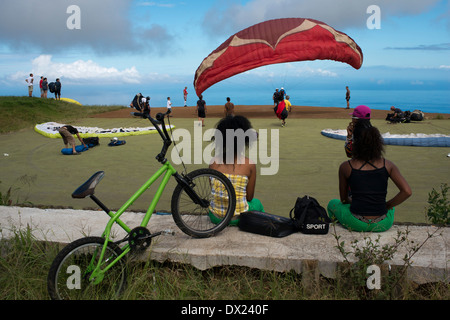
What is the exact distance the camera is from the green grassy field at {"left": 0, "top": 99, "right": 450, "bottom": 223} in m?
7.41

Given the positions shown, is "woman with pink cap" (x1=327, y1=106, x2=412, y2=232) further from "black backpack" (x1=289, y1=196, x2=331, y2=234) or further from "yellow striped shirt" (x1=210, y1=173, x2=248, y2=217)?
"yellow striped shirt" (x1=210, y1=173, x2=248, y2=217)

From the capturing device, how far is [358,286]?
3.38m

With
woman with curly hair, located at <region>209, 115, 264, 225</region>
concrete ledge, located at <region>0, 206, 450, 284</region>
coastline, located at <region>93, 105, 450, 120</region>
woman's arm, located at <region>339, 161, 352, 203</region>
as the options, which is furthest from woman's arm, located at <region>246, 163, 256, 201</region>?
coastline, located at <region>93, 105, 450, 120</region>

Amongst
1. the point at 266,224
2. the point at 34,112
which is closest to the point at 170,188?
the point at 266,224

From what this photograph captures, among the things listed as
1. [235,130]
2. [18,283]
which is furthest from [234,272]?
[18,283]

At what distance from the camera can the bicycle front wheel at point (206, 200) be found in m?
3.77

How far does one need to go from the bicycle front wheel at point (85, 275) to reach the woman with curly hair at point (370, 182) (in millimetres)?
2140

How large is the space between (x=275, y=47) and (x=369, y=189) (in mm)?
15722

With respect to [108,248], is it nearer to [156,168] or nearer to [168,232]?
[168,232]

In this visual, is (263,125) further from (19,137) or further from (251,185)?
(251,185)

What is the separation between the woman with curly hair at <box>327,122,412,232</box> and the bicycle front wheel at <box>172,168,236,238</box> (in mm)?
1146

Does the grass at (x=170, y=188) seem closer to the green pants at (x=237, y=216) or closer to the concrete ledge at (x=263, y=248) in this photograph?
the concrete ledge at (x=263, y=248)

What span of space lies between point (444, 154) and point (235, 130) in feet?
29.8
